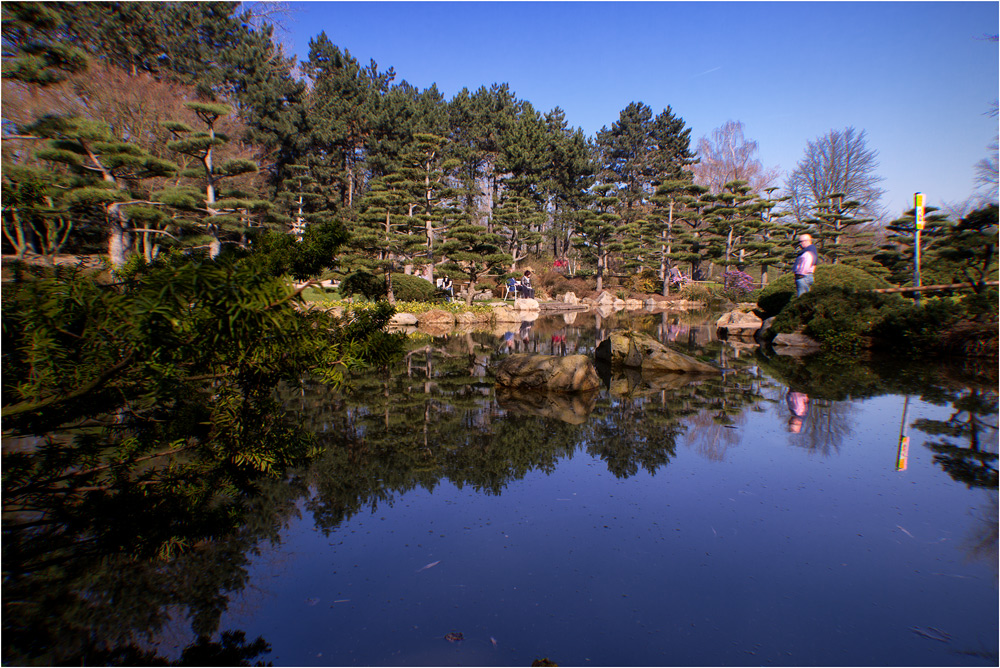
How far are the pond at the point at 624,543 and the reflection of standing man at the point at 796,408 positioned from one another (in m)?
0.06

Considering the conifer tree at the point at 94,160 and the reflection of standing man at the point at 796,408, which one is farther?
the conifer tree at the point at 94,160

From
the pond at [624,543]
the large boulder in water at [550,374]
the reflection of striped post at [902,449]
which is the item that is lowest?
the pond at [624,543]

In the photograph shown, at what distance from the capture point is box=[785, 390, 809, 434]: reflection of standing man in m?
5.77

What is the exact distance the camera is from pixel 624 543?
3.23 m

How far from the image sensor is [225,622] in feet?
8.07

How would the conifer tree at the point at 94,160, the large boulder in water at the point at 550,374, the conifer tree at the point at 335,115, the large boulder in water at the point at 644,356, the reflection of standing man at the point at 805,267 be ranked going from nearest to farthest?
the large boulder in water at the point at 550,374
the large boulder in water at the point at 644,356
the reflection of standing man at the point at 805,267
the conifer tree at the point at 94,160
the conifer tree at the point at 335,115

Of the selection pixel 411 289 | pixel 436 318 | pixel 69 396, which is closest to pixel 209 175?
pixel 411 289

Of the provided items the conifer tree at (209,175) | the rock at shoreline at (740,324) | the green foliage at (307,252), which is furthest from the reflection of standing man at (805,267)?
the conifer tree at (209,175)

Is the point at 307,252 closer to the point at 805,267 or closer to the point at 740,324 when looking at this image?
the point at 805,267

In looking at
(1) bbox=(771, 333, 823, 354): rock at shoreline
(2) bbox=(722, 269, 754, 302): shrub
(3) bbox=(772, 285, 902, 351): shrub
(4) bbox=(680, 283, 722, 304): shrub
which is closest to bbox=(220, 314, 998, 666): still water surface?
(1) bbox=(771, 333, 823, 354): rock at shoreline

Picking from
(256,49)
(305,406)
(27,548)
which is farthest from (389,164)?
(27,548)

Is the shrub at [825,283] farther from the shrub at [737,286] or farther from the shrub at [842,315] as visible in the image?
the shrub at [737,286]

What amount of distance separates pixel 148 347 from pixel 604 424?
4.82 metres

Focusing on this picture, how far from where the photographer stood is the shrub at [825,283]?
44.9 ft
